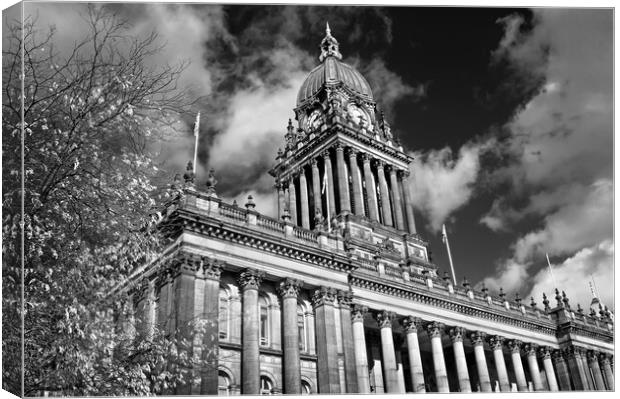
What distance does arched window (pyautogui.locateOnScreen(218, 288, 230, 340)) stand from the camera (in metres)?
30.4

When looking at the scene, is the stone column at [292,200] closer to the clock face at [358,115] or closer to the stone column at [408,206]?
the clock face at [358,115]

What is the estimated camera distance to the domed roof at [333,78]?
61378mm

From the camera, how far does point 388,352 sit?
1542 inches

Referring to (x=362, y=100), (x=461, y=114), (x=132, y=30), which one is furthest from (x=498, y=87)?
(x=362, y=100)

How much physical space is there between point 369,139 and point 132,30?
131 feet

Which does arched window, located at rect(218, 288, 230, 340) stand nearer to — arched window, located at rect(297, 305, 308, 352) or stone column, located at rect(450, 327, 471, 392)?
arched window, located at rect(297, 305, 308, 352)

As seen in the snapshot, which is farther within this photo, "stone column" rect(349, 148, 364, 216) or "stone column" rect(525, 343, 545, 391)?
"stone column" rect(349, 148, 364, 216)

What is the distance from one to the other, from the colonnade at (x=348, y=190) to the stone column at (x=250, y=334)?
70.6ft

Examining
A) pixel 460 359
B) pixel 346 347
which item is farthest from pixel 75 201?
pixel 460 359

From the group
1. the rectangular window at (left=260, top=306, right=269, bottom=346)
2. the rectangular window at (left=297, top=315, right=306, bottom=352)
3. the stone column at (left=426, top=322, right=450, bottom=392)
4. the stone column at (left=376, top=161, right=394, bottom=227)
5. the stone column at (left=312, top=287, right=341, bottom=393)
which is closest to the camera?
the stone column at (left=312, top=287, right=341, bottom=393)

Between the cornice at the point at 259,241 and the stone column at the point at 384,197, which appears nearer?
the cornice at the point at 259,241

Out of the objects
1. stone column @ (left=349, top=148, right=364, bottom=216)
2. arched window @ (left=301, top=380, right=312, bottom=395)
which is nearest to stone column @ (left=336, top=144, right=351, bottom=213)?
stone column @ (left=349, top=148, right=364, bottom=216)

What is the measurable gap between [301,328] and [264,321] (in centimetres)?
266

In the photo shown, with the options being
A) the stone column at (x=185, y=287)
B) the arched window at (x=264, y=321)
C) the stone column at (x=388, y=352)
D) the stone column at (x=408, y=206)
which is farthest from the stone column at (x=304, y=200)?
the stone column at (x=185, y=287)
